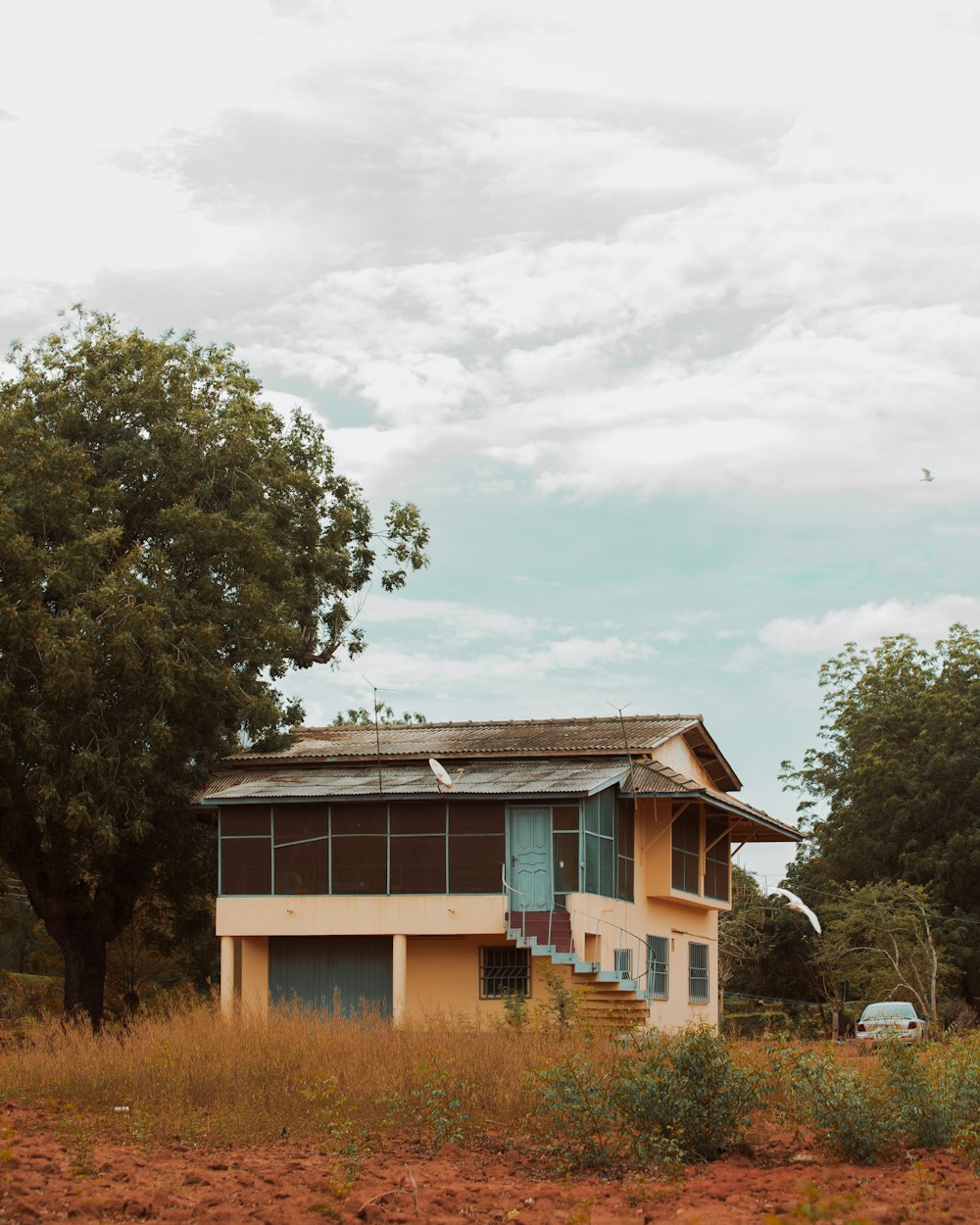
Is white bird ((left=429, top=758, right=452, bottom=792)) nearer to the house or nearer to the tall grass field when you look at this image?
the house

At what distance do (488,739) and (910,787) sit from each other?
22.0m

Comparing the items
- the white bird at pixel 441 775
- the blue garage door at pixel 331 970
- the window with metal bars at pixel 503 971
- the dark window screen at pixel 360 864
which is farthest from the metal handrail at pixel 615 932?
the blue garage door at pixel 331 970

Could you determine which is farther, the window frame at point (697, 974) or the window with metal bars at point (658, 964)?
the window frame at point (697, 974)

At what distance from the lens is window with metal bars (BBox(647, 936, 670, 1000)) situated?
33344 mm

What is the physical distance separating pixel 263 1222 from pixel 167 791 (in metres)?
22.1

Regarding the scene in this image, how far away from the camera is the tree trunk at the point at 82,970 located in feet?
111

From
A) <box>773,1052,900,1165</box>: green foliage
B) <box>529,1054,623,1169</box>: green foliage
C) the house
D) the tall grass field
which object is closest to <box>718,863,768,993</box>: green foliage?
the house

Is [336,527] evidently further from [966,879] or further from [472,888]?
[966,879]

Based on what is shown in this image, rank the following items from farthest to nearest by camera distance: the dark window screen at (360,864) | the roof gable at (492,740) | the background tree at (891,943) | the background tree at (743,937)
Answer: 1. the background tree at (743,937)
2. the background tree at (891,943)
3. the roof gable at (492,740)
4. the dark window screen at (360,864)

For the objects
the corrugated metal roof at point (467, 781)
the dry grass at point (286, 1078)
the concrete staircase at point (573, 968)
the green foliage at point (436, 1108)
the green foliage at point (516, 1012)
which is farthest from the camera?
the corrugated metal roof at point (467, 781)

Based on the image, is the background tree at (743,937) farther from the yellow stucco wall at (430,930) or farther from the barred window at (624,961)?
the yellow stucco wall at (430,930)

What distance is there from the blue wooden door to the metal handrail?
0.13 m

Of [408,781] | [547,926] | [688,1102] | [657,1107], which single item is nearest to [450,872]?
[408,781]

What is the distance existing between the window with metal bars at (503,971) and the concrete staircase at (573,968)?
78cm
